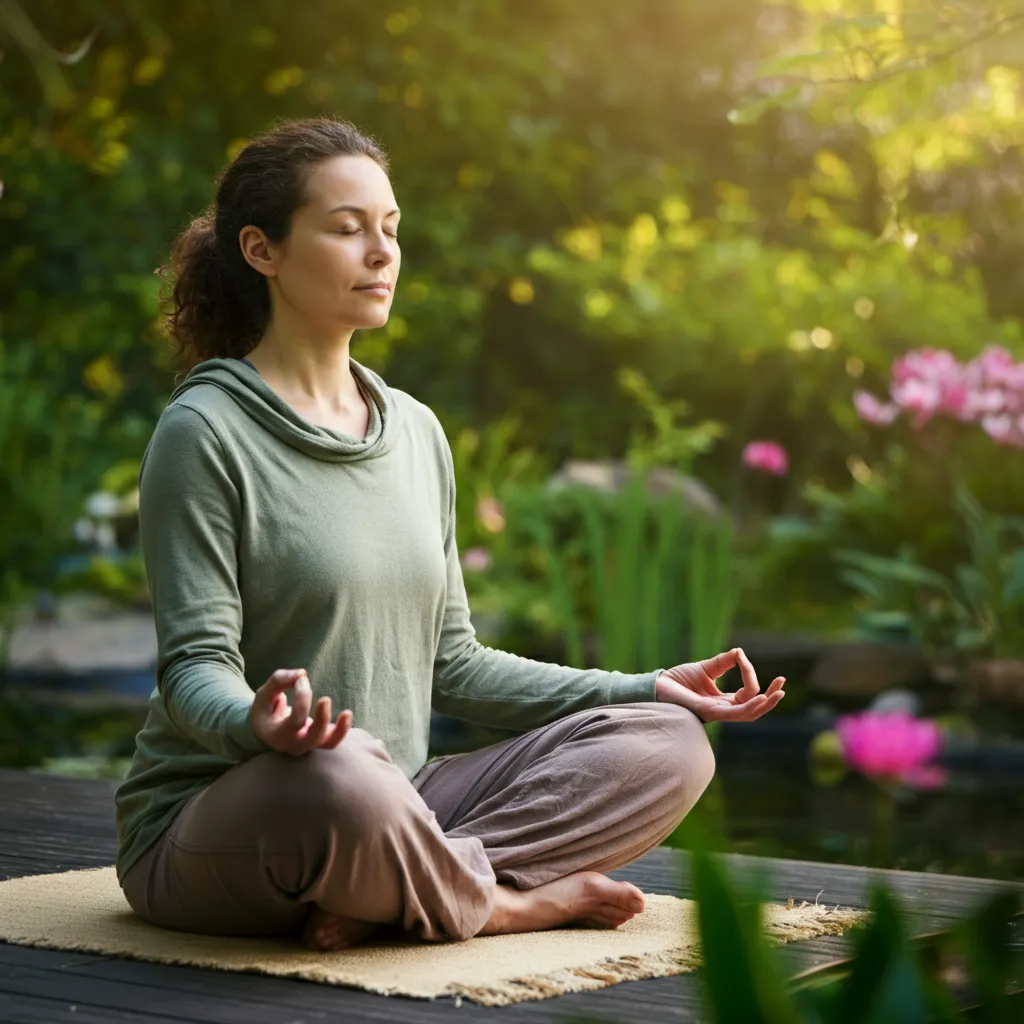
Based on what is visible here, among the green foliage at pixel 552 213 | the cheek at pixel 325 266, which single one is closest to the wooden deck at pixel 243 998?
the cheek at pixel 325 266

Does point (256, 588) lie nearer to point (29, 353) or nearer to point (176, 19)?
point (29, 353)

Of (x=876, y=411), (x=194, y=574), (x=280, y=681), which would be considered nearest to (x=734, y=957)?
Answer: (x=280, y=681)

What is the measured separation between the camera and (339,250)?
2430mm

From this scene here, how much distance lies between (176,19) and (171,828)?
28.0 ft

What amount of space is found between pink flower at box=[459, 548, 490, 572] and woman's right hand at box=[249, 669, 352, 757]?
16.2ft

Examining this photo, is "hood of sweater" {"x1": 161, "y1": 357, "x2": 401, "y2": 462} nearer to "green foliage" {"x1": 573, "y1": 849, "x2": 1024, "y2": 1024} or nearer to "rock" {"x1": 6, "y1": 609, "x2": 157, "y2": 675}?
"green foliage" {"x1": 573, "y1": 849, "x2": 1024, "y2": 1024}

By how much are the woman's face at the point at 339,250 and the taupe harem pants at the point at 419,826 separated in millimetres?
605

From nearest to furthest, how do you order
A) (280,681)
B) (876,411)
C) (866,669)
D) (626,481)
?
(280,681)
(866,669)
(876,411)
(626,481)

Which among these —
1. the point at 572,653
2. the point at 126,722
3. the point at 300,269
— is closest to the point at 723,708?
the point at 300,269

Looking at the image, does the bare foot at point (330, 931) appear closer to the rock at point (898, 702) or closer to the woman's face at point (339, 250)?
the woman's face at point (339, 250)

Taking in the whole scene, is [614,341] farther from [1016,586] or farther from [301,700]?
[301,700]

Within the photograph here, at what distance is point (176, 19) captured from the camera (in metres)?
10.1

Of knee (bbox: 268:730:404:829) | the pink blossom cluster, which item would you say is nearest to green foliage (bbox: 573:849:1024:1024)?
knee (bbox: 268:730:404:829)

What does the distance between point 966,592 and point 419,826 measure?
13.2ft
